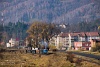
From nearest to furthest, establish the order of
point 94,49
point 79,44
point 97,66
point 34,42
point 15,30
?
1. point 97,66
2. point 94,49
3. point 34,42
4. point 79,44
5. point 15,30

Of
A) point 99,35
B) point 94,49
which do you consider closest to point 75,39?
point 99,35

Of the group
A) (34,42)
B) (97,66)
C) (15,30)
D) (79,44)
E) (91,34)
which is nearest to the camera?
(97,66)

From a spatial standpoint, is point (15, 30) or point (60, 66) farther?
point (15, 30)

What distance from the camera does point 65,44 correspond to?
5748 inches

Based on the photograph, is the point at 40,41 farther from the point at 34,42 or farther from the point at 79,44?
the point at 79,44

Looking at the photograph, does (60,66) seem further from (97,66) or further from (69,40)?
(69,40)

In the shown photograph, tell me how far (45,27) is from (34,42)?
732 cm

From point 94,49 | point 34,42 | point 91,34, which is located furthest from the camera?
point 91,34

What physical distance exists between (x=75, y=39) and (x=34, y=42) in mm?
61911

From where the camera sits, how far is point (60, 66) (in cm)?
3059

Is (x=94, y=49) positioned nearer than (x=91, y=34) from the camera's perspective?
Yes

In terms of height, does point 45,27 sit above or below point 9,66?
above

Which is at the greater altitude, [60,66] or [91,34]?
[91,34]

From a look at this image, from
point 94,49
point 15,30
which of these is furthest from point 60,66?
point 15,30
